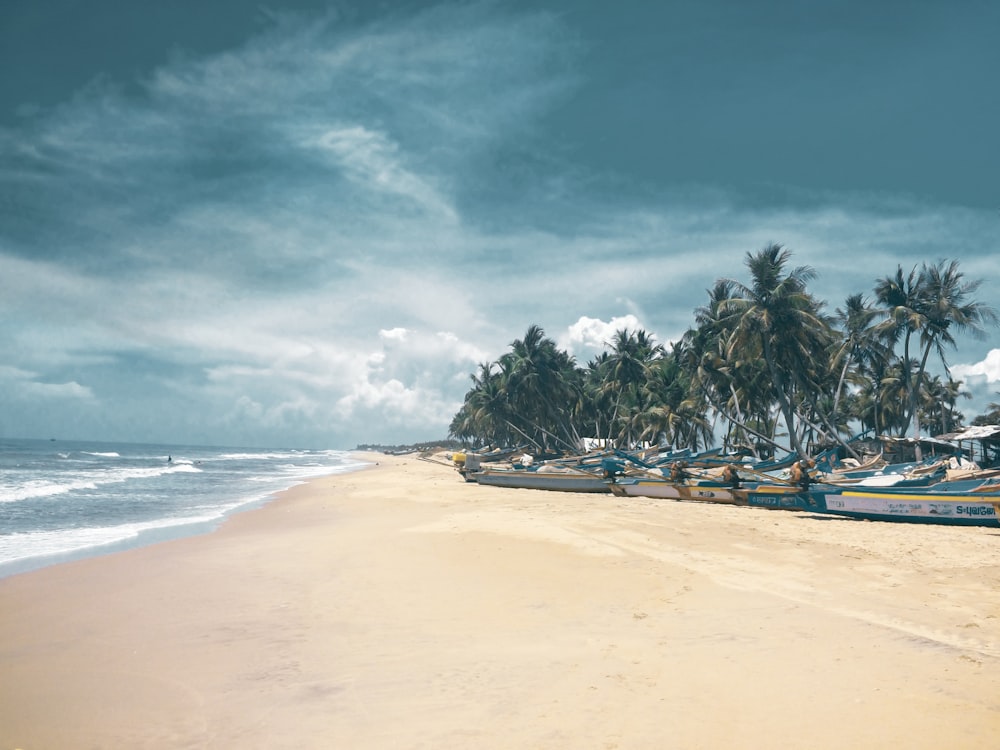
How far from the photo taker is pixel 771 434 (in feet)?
145

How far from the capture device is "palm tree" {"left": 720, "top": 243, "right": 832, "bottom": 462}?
3441cm

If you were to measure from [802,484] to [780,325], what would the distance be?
19.3 m

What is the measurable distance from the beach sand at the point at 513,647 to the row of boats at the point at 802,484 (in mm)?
2922

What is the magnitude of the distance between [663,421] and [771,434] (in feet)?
26.8

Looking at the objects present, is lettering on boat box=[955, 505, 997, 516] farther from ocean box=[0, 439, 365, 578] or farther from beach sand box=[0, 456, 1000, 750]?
ocean box=[0, 439, 365, 578]

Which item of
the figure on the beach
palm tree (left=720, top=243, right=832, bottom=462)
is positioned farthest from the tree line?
the figure on the beach

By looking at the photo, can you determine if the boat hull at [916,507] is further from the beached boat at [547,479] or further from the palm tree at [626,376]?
the palm tree at [626,376]

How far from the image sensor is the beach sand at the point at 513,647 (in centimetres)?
448

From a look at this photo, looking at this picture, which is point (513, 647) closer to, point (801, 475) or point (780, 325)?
point (801, 475)

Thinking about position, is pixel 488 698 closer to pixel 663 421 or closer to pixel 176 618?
pixel 176 618

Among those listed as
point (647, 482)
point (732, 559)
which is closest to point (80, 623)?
point (732, 559)

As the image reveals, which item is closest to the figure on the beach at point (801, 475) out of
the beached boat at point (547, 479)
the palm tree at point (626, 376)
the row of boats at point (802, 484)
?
the row of boats at point (802, 484)

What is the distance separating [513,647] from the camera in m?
6.26

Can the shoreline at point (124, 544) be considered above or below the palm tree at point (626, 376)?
below
